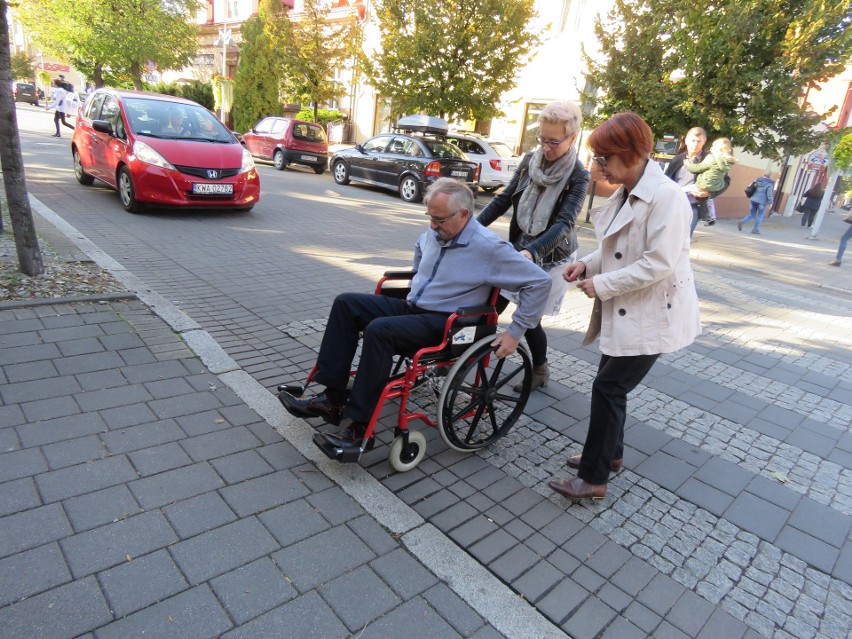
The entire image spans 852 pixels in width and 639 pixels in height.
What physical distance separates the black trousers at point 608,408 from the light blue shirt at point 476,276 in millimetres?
474

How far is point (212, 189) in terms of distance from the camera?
8.30 meters

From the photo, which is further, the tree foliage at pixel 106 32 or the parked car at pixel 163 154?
the tree foliage at pixel 106 32

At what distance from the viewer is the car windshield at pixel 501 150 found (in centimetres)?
1597

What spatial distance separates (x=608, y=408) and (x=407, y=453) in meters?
1.06

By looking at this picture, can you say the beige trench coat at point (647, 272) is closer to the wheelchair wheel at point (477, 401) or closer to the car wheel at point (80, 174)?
the wheelchair wheel at point (477, 401)

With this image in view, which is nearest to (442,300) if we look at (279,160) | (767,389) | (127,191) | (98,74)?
(767,389)

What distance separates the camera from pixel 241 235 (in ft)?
25.9

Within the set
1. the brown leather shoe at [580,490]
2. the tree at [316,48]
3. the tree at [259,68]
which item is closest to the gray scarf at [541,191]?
the brown leather shoe at [580,490]

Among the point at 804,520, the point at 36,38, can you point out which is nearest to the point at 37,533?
the point at 804,520

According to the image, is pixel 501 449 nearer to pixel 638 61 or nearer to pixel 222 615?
pixel 222 615

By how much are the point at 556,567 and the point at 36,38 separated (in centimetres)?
3737

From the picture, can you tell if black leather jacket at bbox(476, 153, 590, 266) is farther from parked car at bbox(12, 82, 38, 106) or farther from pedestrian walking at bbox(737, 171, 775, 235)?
parked car at bbox(12, 82, 38, 106)

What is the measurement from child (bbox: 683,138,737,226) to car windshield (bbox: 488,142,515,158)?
8367 millimetres

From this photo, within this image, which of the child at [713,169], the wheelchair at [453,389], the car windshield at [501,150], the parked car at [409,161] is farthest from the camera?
the car windshield at [501,150]
